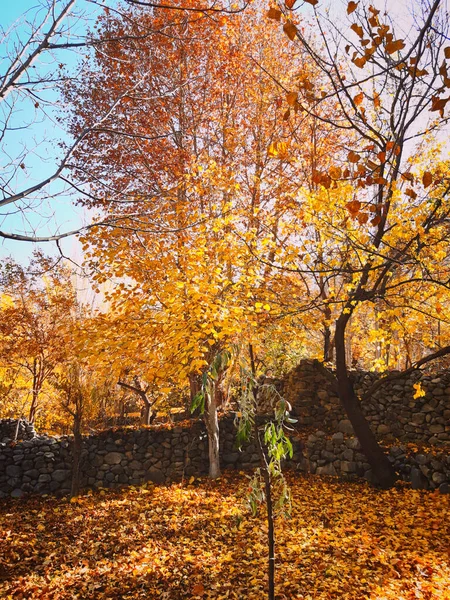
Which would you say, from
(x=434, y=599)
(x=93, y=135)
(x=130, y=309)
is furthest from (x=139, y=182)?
(x=434, y=599)

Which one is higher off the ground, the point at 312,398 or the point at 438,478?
Result: the point at 312,398

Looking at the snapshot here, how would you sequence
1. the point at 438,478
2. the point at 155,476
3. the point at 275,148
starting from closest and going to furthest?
the point at 275,148, the point at 438,478, the point at 155,476

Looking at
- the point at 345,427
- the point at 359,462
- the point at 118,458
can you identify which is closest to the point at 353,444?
the point at 359,462

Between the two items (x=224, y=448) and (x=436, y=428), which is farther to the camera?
(x=224, y=448)

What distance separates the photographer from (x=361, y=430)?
277 inches

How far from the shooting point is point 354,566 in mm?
4379

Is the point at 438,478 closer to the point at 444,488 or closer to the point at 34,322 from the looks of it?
the point at 444,488

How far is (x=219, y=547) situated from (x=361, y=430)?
3327 mm

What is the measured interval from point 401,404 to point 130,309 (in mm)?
6486

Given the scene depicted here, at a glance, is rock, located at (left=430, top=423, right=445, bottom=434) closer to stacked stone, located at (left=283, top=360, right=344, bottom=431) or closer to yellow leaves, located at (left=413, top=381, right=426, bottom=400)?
stacked stone, located at (left=283, top=360, right=344, bottom=431)

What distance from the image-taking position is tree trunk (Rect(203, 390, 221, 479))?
25.7 ft

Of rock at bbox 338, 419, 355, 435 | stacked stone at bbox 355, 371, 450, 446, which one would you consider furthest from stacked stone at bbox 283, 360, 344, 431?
stacked stone at bbox 355, 371, 450, 446

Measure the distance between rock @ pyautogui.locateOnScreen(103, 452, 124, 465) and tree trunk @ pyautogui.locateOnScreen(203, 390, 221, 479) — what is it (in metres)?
1.90

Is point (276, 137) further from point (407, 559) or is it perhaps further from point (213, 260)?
point (407, 559)
